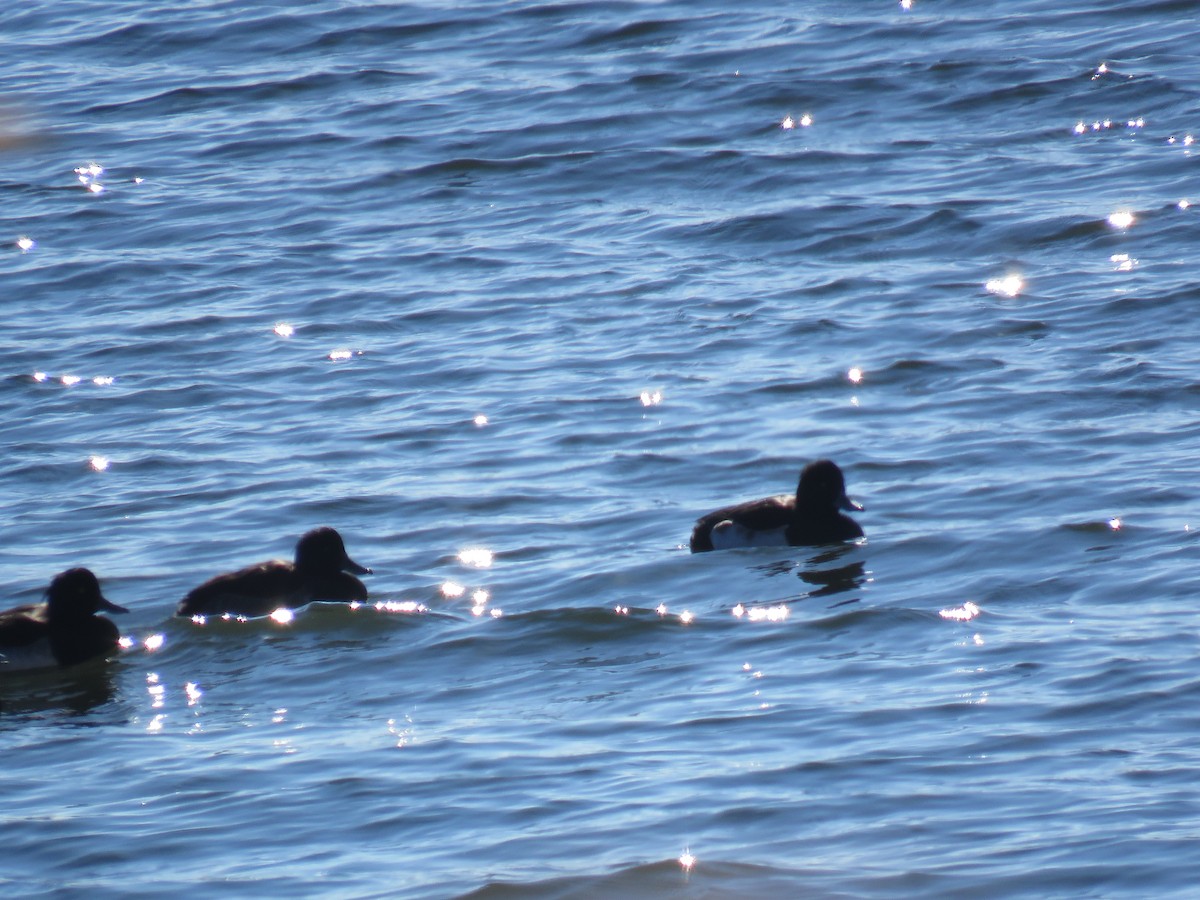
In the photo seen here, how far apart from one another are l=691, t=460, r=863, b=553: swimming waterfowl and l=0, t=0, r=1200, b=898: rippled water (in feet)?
0.58

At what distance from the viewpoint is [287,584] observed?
39.7 feet

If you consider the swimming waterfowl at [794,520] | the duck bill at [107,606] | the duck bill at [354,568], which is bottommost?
the swimming waterfowl at [794,520]

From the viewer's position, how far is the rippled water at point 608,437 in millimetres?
8367

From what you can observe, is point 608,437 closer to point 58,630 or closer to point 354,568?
point 354,568

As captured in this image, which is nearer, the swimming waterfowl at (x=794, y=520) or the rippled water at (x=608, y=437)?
the rippled water at (x=608, y=437)

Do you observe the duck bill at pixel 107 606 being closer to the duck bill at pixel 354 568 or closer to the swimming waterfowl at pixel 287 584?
the swimming waterfowl at pixel 287 584

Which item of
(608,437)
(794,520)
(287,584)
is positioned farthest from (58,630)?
(608,437)

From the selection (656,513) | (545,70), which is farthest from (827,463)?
(545,70)

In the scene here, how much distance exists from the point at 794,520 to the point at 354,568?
8.22 feet

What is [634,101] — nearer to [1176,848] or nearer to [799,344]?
[799,344]

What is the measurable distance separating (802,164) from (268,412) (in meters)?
7.01

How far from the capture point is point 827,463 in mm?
12781

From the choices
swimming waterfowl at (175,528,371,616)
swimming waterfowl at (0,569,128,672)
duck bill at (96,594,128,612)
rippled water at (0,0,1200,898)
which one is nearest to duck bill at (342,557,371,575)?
swimming waterfowl at (175,528,371,616)

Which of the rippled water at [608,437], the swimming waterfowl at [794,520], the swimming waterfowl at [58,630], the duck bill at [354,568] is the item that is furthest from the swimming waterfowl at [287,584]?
the swimming waterfowl at [794,520]
